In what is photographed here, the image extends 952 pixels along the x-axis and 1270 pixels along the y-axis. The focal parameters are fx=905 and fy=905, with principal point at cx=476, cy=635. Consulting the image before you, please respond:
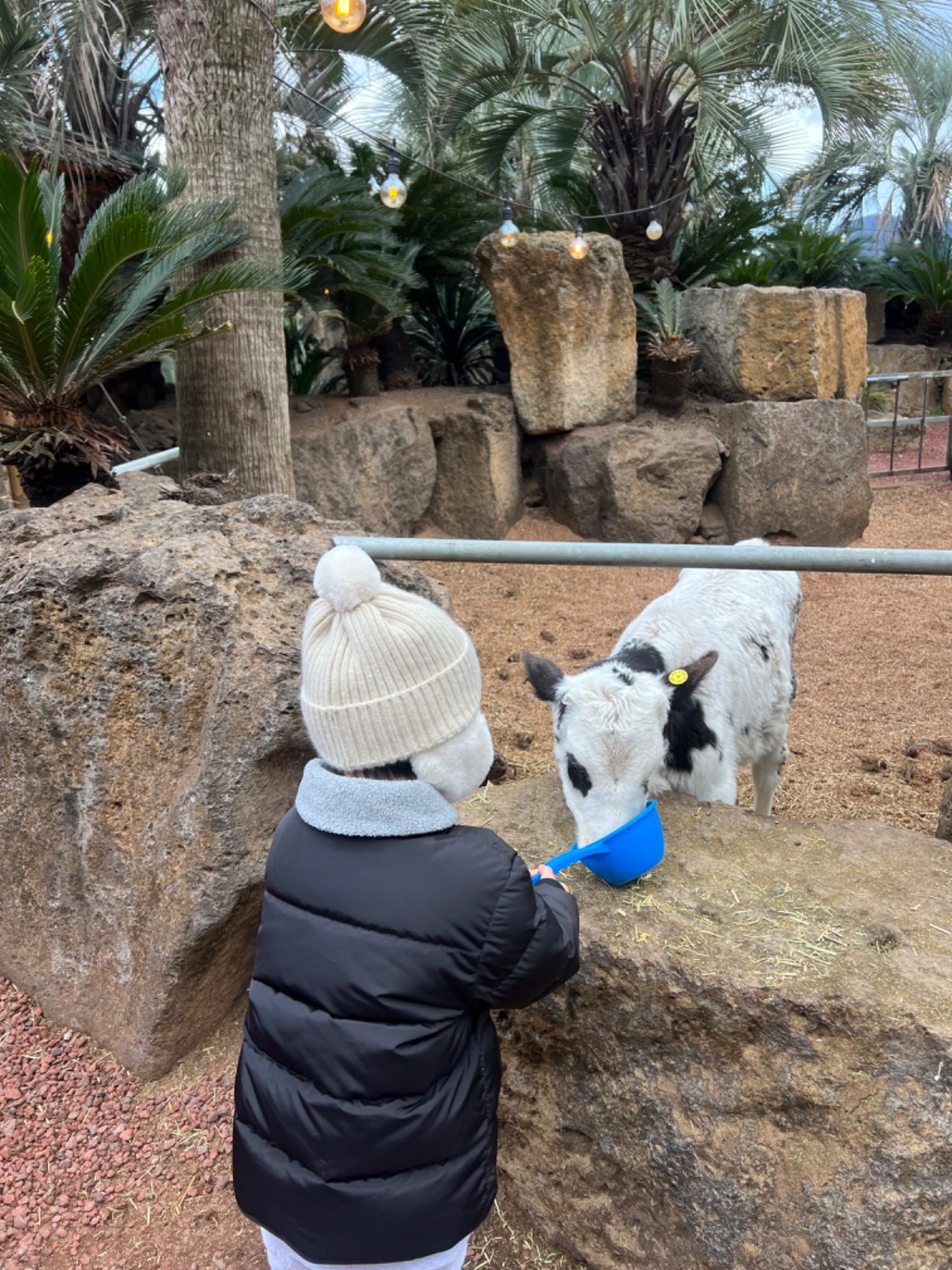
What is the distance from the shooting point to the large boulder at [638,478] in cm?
943

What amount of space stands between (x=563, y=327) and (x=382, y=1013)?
883 centimetres

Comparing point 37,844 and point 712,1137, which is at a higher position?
point 37,844

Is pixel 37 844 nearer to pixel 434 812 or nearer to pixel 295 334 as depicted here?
pixel 434 812

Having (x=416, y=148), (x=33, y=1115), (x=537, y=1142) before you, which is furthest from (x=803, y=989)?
(x=416, y=148)

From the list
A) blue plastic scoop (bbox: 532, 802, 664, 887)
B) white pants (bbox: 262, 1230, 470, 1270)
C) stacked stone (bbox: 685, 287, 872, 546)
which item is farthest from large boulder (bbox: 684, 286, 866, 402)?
white pants (bbox: 262, 1230, 470, 1270)

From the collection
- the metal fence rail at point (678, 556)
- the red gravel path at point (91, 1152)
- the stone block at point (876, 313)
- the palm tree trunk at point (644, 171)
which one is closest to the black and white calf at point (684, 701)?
the metal fence rail at point (678, 556)

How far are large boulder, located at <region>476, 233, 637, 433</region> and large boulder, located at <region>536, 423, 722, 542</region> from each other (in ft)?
1.28

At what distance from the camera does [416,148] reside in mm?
13539

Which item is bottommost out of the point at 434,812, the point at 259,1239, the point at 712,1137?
the point at 259,1239

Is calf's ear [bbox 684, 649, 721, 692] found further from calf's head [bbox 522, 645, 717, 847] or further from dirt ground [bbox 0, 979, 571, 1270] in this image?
dirt ground [bbox 0, 979, 571, 1270]

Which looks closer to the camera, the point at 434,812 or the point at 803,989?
the point at 434,812

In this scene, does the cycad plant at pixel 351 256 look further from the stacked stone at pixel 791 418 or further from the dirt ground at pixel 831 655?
the stacked stone at pixel 791 418

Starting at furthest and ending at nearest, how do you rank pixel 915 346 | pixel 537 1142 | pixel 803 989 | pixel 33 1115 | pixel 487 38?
pixel 915 346, pixel 487 38, pixel 33 1115, pixel 537 1142, pixel 803 989

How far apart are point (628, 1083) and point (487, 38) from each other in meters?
11.0
